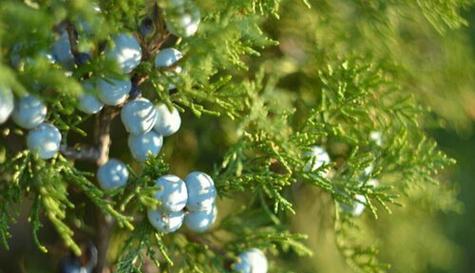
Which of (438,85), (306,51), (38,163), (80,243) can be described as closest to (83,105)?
(38,163)

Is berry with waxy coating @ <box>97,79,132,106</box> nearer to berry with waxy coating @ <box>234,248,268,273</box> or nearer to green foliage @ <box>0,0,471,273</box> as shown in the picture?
green foliage @ <box>0,0,471,273</box>

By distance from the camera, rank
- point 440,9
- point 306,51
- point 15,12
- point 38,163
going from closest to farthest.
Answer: point 15,12 → point 38,163 → point 440,9 → point 306,51

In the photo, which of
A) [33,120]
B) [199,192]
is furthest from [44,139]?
[199,192]

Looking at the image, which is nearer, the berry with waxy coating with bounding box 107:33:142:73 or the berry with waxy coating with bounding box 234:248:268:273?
the berry with waxy coating with bounding box 107:33:142:73

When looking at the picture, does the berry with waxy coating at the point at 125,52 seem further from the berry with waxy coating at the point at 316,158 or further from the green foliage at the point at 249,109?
the berry with waxy coating at the point at 316,158

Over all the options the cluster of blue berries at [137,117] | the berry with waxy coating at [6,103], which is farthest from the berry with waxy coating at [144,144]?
the berry with waxy coating at [6,103]

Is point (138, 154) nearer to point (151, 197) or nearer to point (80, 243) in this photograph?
point (151, 197)

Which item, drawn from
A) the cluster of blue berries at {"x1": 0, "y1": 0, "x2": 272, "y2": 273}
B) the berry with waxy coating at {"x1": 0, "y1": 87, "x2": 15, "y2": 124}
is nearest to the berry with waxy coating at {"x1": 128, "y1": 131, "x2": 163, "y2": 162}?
the cluster of blue berries at {"x1": 0, "y1": 0, "x2": 272, "y2": 273}
